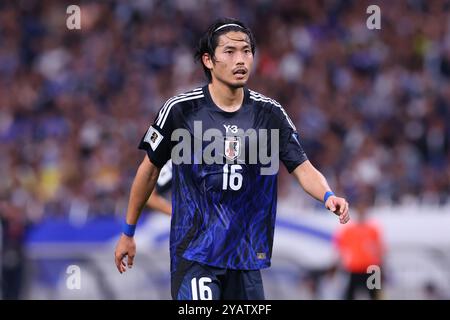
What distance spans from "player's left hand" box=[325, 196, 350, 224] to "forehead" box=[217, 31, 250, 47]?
1105mm

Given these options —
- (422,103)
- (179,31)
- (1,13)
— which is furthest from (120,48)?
(422,103)

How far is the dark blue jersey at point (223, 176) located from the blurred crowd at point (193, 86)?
7020 millimetres

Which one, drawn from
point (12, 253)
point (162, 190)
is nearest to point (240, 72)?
→ point (162, 190)

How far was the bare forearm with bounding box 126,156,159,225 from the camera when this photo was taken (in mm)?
6617

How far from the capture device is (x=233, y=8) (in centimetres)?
1864

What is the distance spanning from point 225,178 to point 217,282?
0.62 m

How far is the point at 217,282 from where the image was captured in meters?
6.33

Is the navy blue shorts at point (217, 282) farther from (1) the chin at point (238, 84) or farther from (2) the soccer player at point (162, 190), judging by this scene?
(2) the soccer player at point (162, 190)

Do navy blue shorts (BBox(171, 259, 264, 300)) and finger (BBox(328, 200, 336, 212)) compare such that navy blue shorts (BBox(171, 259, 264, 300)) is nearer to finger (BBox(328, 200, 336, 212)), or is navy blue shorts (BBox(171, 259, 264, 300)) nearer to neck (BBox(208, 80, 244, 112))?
finger (BBox(328, 200, 336, 212))

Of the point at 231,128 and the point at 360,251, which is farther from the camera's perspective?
the point at 360,251

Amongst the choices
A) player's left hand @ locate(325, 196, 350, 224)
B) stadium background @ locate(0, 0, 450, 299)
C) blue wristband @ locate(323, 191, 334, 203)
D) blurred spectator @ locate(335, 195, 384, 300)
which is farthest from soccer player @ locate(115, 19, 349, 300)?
stadium background @ locate(0, 0, 450, 299)

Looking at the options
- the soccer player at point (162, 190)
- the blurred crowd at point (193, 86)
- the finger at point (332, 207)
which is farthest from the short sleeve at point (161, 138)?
the blurred crowd at point (193, 86)

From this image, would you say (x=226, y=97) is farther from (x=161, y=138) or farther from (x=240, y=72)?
(x=161, y=138)

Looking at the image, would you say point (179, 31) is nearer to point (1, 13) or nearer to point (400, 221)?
point (1, 13)
